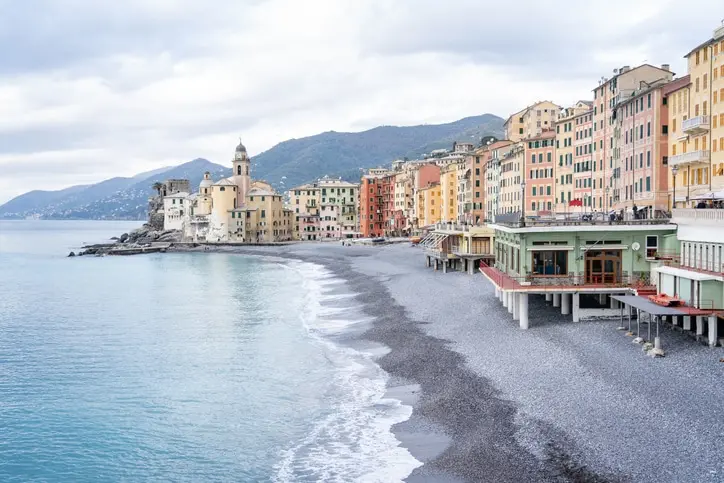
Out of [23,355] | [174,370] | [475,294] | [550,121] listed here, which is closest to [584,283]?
[475,294]

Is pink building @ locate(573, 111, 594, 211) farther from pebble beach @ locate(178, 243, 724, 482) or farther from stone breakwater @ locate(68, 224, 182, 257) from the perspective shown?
stone breakwater @ locate(68, 224, 182, 257)

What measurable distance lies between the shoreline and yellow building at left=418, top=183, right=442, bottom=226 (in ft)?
308

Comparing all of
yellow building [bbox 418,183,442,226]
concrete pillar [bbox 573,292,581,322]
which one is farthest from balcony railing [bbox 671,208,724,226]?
yellow building [bbox 418,183,442,226]

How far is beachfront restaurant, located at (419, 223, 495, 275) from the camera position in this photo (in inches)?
2862

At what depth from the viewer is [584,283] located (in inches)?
1676

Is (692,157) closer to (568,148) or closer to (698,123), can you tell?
(698,123)

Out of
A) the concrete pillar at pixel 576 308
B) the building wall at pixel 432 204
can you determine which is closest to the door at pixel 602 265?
the concrete pillar at pixel 576 308

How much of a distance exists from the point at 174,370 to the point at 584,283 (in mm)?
23621

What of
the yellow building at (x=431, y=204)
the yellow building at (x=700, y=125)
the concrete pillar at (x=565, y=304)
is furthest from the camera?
the yellow building at (x=431, y=204)

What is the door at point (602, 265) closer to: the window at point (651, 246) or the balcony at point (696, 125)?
the window at point (651, 246)

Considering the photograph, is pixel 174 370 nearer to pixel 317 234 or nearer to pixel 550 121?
pixel 550 121

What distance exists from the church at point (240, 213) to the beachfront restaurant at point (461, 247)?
297ft

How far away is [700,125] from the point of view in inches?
1965

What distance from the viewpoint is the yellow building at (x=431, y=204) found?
140625mm
